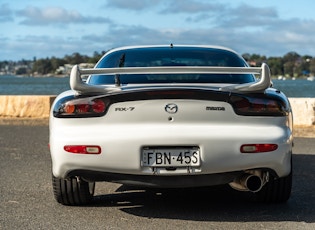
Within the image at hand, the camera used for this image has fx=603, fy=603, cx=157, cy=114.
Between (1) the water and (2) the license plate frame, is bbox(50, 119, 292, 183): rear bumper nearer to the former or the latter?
(2) the license plate frame

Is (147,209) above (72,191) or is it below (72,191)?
below

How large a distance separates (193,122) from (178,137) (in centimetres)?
19

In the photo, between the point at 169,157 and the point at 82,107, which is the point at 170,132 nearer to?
the point at 169,157

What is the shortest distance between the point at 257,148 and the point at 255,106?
335 mm

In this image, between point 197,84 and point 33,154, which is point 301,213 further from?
point 33,154

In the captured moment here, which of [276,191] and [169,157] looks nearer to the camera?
[169,157]

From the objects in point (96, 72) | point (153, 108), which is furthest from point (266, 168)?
point (96, 72)

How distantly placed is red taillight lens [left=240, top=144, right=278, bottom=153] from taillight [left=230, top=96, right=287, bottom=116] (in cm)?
25

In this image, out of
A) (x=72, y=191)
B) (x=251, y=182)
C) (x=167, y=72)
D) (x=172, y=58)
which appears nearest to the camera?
(x=167, y=72)

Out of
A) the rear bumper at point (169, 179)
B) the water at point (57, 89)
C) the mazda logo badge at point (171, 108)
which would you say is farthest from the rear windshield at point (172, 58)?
the water at point (57, 89)

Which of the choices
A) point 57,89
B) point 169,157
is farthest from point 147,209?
point 57,89

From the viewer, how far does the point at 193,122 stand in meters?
4.64

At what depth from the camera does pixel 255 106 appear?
4.72 m

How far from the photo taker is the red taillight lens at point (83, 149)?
4605 mm
